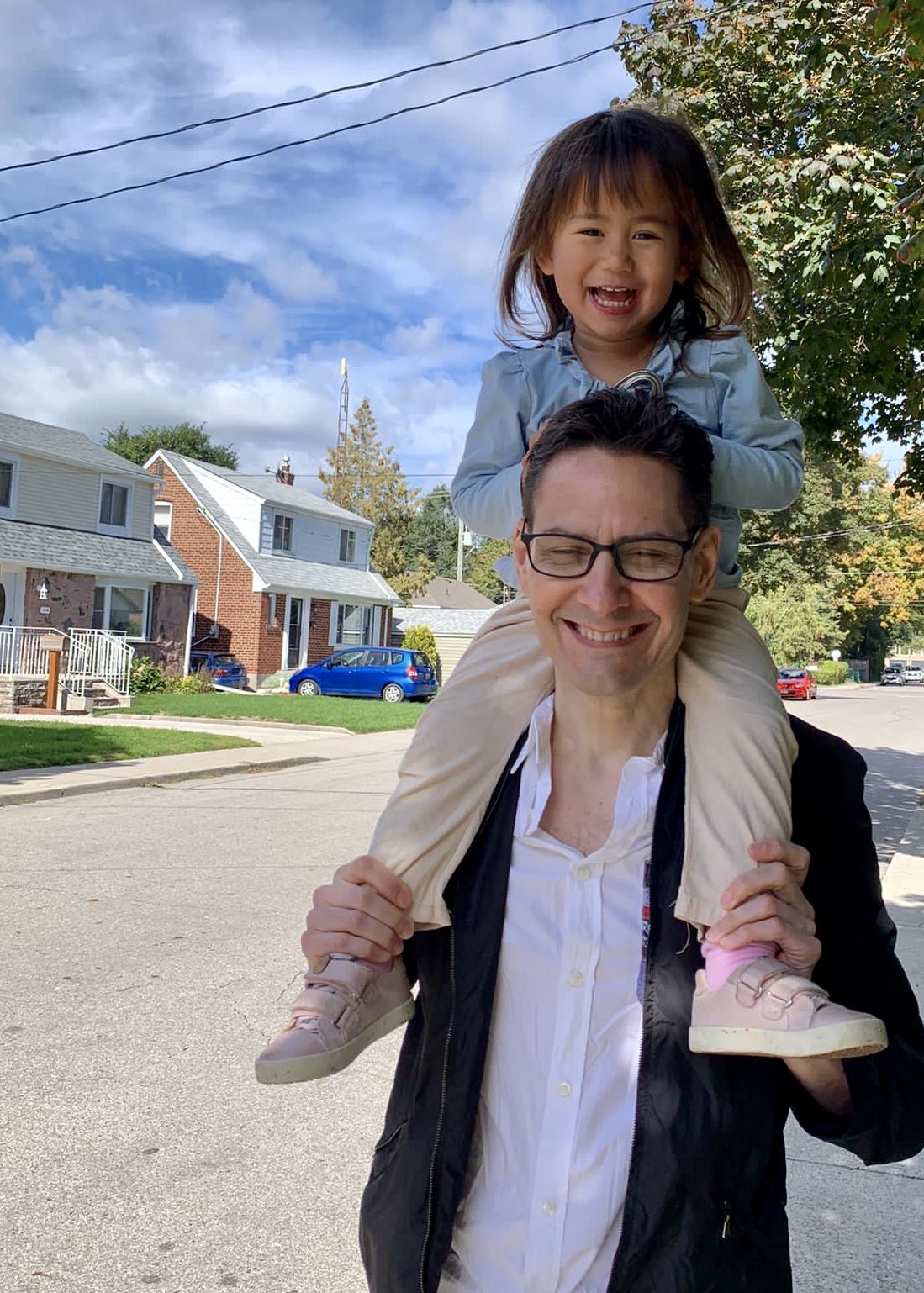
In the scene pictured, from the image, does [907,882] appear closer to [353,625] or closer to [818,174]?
[818,174]

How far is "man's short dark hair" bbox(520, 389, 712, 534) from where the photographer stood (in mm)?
1644

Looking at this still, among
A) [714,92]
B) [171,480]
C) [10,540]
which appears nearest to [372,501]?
[171,480]

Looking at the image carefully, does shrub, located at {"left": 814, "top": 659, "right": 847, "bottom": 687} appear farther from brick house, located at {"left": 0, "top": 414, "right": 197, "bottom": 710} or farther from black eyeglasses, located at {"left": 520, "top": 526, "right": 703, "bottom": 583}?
black eyeglasses, located at {"left": 520, "top": 526, "right": 703, "bottom": 583}

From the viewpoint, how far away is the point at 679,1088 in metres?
1.50

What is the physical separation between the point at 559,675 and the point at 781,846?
16.3 inches

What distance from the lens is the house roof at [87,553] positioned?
26.5 m

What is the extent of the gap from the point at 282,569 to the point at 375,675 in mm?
6551

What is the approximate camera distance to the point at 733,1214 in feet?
4.84

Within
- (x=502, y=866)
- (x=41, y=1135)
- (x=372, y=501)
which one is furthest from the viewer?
(x=372, y=501)

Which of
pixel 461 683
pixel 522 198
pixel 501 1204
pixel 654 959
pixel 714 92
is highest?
pixel 714 92

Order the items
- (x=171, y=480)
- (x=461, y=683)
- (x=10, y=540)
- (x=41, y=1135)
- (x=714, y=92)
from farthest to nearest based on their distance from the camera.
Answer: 1. (x=171, y=480)
2. (x=10, y=540)
3. (x=714, y=92)
4. (x=41, y=1135)
5. (x=461, y=683)

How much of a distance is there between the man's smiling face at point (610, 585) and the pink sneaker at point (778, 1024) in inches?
17.8

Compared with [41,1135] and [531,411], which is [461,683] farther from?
[41,1135]

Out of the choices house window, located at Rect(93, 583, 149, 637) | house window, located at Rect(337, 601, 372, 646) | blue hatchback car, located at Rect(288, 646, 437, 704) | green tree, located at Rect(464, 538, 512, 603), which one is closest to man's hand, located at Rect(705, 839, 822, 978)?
house window, located at Rect(93, 583, 149, 637)
